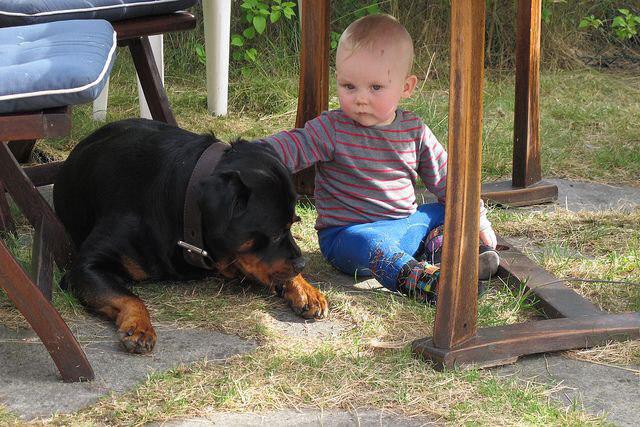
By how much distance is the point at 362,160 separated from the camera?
9.87ft

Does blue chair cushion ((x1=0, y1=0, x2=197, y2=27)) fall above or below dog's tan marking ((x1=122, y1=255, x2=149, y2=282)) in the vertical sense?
above

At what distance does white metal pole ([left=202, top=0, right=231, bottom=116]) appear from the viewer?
15.8ft

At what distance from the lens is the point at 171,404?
2139 millimetres

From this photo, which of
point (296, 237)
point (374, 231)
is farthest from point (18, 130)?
point (296, 237)

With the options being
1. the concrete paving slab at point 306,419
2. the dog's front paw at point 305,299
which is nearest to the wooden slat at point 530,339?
the concrete paving slab at point 306,419

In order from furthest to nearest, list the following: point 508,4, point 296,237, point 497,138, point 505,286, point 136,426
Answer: point 508,4 → point 497,138 → point 296,237 → point 505,286 → point 136,426

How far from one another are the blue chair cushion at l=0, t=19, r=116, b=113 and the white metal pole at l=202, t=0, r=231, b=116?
216 centimetres

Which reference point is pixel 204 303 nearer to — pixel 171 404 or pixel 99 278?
pixel 99 278

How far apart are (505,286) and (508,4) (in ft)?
12.1

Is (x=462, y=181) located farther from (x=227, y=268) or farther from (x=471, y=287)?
(x=227, y=268)

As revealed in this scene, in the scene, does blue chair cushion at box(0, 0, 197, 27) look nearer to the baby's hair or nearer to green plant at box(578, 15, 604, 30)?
the baby's hair

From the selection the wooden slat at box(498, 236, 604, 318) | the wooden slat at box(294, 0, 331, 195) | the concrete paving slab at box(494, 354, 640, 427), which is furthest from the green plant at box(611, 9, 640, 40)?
the concrete paving slab at box(494, 354, 640, 427)

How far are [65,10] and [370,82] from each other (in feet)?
3.83

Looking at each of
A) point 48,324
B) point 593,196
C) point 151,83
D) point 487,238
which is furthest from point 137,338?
point 593,196
